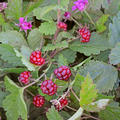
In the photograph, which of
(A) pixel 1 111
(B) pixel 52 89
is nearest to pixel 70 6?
(B) pixel 52 89

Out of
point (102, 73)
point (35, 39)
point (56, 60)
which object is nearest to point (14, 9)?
point (35, 39)

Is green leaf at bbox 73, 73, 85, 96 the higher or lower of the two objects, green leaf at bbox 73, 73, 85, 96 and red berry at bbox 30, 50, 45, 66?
the lower

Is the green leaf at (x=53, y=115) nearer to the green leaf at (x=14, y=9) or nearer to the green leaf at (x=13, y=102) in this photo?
the green leaf at (x=13, y=102)

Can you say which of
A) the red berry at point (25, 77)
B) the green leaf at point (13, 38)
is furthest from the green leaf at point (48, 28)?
the red berry at point (25, 77)

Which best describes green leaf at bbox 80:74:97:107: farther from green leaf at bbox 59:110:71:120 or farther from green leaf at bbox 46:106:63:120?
green leaf at bbox 59:110:71:120

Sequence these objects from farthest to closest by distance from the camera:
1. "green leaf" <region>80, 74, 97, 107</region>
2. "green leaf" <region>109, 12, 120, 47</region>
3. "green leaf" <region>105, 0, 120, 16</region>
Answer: "green leaf" <region>105, 0, 120, 16</region> < "green leaf" <region>109, 12, 120, 47</region> < "green leaf" <region>80, 74, 97, 107</region>

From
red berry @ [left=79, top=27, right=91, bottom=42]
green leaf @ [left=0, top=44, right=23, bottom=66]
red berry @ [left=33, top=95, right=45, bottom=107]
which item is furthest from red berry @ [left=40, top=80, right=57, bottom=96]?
red berry @ [left=79, top=27, right=91, bottom=42]

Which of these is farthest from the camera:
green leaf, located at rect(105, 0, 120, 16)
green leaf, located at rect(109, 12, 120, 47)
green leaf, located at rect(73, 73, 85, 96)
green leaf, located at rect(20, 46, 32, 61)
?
green leaf, located at rect(105, 0, 120, 16)
